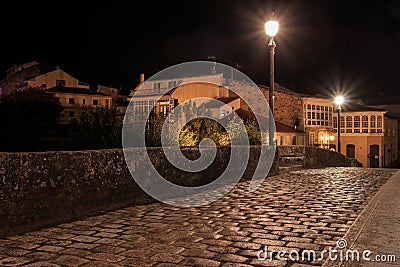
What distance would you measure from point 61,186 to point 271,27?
8.49 meters

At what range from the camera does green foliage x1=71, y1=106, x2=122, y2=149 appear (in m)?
9.41

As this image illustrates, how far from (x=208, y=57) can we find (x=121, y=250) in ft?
129

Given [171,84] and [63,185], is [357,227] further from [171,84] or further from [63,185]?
[171,84]

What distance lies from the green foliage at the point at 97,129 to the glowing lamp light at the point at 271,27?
5.33 meters

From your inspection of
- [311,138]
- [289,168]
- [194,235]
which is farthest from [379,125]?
[194,235]

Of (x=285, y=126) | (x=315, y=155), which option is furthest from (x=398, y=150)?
(x=315, y=155)

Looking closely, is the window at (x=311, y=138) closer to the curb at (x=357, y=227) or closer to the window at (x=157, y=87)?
the window at (x=157, y=87)

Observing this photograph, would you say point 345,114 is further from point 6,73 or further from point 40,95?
point 6,73

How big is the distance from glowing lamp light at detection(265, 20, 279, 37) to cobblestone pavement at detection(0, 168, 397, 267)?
594 cm

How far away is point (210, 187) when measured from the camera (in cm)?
1017

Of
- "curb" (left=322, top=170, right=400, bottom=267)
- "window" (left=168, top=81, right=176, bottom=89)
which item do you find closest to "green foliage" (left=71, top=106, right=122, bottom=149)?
"curb" (left=322, top=170, right=400, bottom=267)

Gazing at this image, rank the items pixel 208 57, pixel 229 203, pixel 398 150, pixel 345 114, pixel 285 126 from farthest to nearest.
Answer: pixel 398 150
pixel 345 114
pixel 208 57
pixel 285 126
pixel 229 203

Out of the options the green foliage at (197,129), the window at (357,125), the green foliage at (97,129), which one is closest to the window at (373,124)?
the window at (357,125)

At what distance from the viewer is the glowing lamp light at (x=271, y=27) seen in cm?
1209
